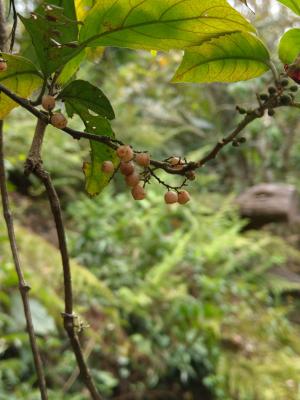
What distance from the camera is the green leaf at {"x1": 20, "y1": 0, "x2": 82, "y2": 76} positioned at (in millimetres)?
359

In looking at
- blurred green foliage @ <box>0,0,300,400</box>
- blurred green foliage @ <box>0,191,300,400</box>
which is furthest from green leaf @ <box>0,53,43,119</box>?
blurred green foliage @ <box>0,191,300,400</box>

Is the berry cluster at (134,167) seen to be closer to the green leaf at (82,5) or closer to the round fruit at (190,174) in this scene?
the round fruit at (190,174)

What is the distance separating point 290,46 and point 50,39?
0.17 m

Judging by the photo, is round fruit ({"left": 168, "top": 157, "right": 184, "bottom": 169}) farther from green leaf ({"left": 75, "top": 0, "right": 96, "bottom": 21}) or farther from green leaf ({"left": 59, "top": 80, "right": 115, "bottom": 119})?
green leaf ({"left": 75, "top": 0, "right": 96, "bottom": 21})

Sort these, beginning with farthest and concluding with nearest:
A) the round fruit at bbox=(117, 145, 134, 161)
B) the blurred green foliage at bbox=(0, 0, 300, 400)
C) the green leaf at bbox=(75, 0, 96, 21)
→ the blurred green foliage at bbox=(0, 0, 300, 400)
the green leaf at bbox=(75, 0, 96, 21)
the round fruit at bbox=(117, 145, 134, 161)

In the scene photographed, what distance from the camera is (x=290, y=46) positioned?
1.23 ft

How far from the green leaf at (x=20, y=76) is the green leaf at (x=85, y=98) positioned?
0.02 metres

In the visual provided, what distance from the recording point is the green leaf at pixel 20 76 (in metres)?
0.37

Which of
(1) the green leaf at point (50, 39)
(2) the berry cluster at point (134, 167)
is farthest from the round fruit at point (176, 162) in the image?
(1) the green leaf at point (50, 39)

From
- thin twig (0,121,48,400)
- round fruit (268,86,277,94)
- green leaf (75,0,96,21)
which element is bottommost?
thin twig (0,121,48,400)

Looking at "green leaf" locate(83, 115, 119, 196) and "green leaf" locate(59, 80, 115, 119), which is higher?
"green leaf" locate(59, 80, 115, 119)

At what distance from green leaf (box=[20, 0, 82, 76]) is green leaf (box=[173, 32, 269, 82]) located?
3.3 inches

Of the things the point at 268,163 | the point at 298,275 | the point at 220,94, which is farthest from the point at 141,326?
the point at 220,94

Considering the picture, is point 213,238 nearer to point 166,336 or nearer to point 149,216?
point 149,216
